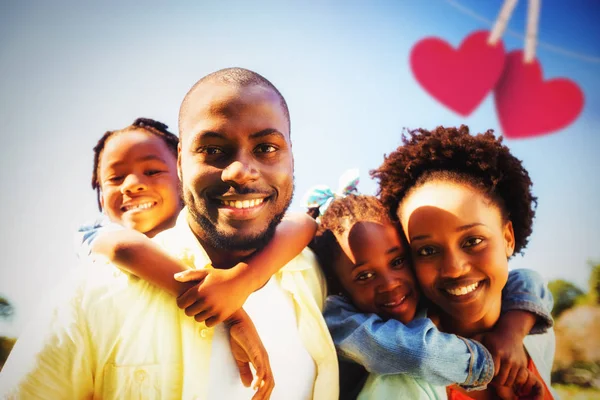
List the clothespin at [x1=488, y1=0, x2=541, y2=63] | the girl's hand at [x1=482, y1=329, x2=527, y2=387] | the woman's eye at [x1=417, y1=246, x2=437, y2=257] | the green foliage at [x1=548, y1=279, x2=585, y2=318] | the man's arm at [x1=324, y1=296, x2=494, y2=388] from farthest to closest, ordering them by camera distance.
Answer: the green foliage at [x1=548, y1=279, x2=585, y2=318] → the clothespin at [x1=488, y1=0, x2=541, y2=63] → the woman's eye at [x1=417, y1=246, x2=437, y2=257] → the girl's hand at [x1=482, y1=329, x2=527, y2=387] → the man's arm at [x1=324, y1=296, x2=494, y2=388]

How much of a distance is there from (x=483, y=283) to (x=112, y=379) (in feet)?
5.10

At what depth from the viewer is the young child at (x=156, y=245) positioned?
1.58 meters

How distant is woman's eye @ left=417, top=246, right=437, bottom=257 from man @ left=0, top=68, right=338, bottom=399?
54 cm

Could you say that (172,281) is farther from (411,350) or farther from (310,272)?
(411,350)

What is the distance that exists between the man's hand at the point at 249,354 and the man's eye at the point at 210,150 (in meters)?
0.61

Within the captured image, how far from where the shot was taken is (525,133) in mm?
2938

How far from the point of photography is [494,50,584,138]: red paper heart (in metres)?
2.98

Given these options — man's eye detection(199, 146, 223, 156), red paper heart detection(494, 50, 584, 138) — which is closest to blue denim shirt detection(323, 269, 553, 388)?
man's eye detection(199, 146, 223, 156)

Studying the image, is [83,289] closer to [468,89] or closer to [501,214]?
[501,214]

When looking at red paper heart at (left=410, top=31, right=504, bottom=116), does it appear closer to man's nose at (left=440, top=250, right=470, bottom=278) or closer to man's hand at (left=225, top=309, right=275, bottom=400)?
man's nose at (left=440, top=250, right=470, bottom=278)

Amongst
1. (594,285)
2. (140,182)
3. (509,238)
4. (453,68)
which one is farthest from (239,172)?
(594,285)

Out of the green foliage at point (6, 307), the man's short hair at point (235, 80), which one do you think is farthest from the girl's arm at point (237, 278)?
the green foliage at point (6, 307)

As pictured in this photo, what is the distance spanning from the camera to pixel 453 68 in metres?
2.90

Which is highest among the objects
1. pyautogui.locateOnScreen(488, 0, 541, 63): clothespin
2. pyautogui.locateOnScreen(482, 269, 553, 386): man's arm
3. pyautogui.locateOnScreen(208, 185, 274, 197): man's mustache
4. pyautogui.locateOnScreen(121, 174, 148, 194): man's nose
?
pyautogui.locateOnScreen(488, 0, 541, 63): clothespin
